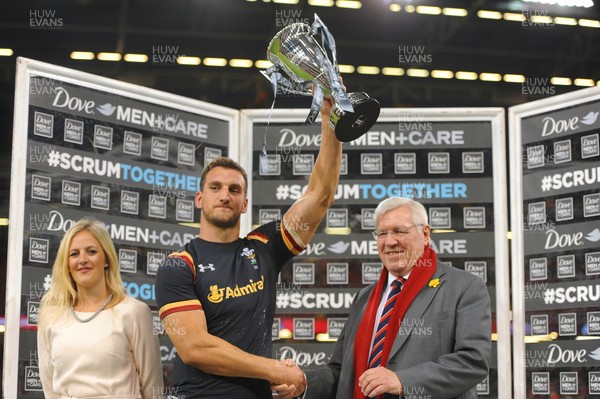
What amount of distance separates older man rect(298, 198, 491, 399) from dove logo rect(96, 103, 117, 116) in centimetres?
183

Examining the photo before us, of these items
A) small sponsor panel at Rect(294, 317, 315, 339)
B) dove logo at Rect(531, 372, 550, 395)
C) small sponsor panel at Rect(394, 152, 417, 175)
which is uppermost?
small sponsor panel at Rect(394, 152, 417, 175)

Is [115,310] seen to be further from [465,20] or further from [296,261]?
[465,20]

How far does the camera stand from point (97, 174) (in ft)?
14.1

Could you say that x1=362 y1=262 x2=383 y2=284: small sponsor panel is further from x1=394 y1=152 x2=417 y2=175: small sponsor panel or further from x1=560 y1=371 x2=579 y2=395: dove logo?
x1=560 y1=371 x2=579 y2=395: dove logo

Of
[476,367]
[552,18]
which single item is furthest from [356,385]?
[552,18]

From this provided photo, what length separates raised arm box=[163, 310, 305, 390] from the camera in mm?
2691

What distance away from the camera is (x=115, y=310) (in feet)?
10.8

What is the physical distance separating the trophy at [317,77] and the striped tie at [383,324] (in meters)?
0.64

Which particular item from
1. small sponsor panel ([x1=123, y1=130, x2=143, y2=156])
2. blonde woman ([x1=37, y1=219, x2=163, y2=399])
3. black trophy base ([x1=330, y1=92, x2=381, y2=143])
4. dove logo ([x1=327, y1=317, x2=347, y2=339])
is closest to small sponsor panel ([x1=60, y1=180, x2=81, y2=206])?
small sponsor panel ([x1=123, y1=130, x2=143, y2=156])

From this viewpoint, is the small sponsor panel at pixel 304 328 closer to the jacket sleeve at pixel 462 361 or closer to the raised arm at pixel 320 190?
the raised arm at pixel 320 190

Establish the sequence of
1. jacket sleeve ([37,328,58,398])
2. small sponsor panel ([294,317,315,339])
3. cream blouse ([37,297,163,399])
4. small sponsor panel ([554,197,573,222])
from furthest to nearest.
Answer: small sponsor panel ([294,317,315,339]) → small sponsor panel ([554,197,573,222]) → jacket sleeve ([37,328,58,398]) → cream blouse ([37,297,163,399])

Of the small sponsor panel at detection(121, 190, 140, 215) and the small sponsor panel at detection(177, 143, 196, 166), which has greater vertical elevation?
the small sponsor panel at detection(177, 143, 196, 166)

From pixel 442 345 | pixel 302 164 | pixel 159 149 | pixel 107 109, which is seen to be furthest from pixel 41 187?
pixel 442 345

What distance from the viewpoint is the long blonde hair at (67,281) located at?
10.8 feet
